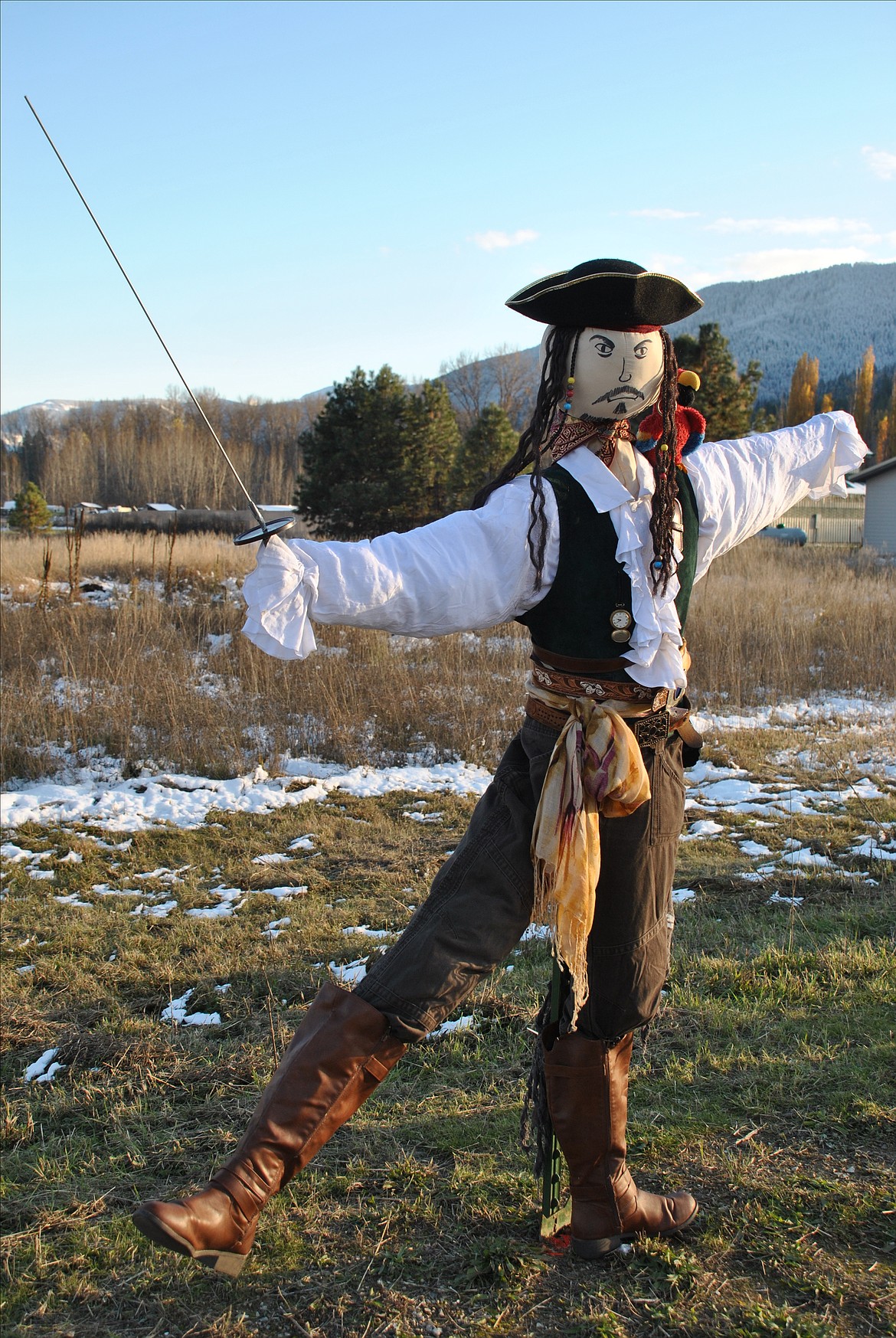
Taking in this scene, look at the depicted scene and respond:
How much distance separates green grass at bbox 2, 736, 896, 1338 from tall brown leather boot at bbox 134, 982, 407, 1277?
0.64ft

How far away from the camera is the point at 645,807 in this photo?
6.24ft

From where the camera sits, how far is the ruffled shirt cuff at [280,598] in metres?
1.61

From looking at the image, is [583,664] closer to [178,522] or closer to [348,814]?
[348,814]

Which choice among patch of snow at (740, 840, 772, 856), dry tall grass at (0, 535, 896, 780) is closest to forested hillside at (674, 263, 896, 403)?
dry tall grass at (0, 535, 896, 780)

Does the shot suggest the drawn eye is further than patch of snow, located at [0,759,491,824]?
No

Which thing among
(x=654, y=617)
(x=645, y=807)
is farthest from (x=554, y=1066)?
(x=654, y=617)

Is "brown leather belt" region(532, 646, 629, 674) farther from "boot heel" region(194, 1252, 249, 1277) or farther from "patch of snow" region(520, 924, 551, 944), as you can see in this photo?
"patch of snow" region(520, 924, 551, 944)

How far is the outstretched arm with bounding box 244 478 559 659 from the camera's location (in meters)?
1.63

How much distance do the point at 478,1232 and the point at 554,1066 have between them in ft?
1.33

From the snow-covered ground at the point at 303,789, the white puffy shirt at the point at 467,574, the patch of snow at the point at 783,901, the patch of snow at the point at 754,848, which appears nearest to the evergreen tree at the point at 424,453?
the snow-covered ground at the point at 303,789

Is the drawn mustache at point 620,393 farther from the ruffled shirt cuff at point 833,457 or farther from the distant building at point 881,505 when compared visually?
the distant building at point 881,505

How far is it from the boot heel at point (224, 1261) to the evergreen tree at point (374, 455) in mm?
22775

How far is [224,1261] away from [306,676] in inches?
241

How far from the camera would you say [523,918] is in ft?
6.36
